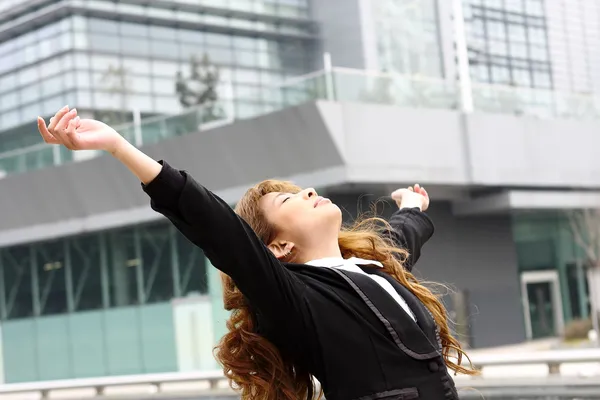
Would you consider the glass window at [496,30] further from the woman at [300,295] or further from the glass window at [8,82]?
the woman at [300,295]

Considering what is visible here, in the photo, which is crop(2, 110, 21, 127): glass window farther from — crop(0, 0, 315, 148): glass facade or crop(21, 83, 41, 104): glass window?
crop(21, 83, 41, 104): glass window

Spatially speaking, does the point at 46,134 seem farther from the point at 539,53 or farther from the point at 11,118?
the point at 11,118

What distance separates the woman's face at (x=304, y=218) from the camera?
121 inches

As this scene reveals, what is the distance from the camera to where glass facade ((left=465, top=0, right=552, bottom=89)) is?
27297 mm

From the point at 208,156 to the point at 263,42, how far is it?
539 inches

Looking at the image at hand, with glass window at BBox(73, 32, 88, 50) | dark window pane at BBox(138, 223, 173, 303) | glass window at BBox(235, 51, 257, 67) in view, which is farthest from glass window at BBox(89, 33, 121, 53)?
dark window pane at BBox(138, 223, 173, 303)

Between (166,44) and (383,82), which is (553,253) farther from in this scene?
(166,44)

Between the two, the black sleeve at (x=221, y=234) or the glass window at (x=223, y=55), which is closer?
the black sleeve at (x=221, y=234)

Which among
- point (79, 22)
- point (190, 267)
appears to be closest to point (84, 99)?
point (79, 22)

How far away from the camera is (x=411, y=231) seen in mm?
3775

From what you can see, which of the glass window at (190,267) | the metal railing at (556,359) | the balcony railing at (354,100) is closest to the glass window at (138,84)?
the balcony railing at (354,100)

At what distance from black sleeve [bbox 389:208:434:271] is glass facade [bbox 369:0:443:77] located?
21036 millimetres

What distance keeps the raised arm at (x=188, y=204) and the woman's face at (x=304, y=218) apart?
1.31 feet

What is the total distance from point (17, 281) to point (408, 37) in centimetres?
1284
